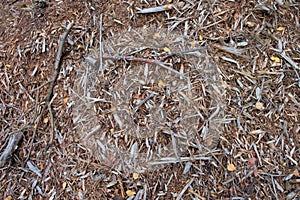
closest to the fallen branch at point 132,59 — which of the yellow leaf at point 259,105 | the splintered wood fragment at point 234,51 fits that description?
the splintered wood fragment at point 234,51

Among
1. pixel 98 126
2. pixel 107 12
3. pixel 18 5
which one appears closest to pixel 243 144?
pixel 98 126

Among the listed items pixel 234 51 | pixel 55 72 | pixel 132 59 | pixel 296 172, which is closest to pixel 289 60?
pixel 234 51

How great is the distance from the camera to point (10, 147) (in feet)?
5.57

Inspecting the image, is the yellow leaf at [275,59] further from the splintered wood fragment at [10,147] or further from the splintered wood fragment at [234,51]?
the splintered wood fragment at [10,147]

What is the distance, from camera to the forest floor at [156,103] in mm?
1506

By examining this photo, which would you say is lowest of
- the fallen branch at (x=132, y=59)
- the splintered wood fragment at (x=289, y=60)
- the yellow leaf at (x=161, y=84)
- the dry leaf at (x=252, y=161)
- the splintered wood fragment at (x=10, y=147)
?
the splintered wood fragment at (x=10, y=147)

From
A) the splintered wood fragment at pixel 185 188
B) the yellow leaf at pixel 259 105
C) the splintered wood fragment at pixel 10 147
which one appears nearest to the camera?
the splintered wood fragment at pixel 185 188

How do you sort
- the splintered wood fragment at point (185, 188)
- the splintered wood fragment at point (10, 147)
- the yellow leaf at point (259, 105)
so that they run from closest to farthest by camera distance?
1. the splintered wood fragment at point (185, 188)
2. the yellow leaf at point (259, 105)
3. the splintered wood fragment at point (10, 147)

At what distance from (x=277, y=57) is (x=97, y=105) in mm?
1008

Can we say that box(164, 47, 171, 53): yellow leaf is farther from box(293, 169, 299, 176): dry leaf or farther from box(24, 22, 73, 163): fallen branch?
Answer: box(293, 169, 299, 176): dry leaf

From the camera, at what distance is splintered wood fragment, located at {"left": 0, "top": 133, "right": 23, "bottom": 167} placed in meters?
1.68

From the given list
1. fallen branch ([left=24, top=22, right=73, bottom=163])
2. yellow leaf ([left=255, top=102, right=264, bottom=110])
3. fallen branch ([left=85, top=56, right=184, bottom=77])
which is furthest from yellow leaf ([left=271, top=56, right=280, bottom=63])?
fallen branch ([left=24, top=22, right=73, bottom=163])

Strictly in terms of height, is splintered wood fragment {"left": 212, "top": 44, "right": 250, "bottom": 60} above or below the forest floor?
above

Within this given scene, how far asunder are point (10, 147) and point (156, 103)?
2.78 feet
